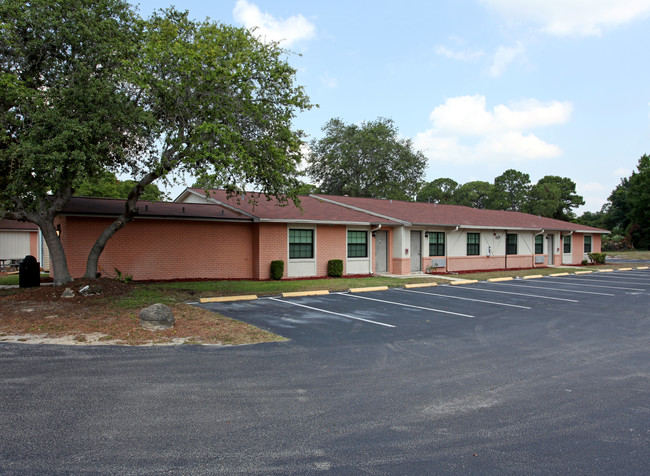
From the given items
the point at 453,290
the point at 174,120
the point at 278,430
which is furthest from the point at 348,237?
the point at 278,430

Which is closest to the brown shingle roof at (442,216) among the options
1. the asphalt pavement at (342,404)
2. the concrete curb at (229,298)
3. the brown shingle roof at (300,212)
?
the brown shingle roof at (300,212)

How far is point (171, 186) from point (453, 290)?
10.8 m

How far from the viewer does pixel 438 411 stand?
516 centimetres

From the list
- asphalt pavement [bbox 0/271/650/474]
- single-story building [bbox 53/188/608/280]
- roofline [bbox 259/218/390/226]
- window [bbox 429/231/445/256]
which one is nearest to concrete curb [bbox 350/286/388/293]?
single-story building [bbox 53/188/608/280]

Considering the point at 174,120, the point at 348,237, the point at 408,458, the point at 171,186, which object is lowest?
the point at 408,458

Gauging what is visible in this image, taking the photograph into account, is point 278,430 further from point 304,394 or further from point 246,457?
point 304,394

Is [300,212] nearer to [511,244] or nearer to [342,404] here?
[511,244]

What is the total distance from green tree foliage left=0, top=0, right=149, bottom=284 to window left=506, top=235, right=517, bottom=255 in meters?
23.2

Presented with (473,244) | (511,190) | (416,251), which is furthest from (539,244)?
(511,190)

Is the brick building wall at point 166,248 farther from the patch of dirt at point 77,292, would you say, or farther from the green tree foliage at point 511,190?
the green tree foliage at point 511,190

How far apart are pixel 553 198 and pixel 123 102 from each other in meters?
73.6

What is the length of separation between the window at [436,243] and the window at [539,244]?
9338mm

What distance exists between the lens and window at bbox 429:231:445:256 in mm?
25172

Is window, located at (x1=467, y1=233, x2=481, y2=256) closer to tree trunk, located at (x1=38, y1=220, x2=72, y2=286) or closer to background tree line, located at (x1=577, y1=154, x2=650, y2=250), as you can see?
tree trunk, located at (x1=38, y1=220, x2=72, y2=286)
